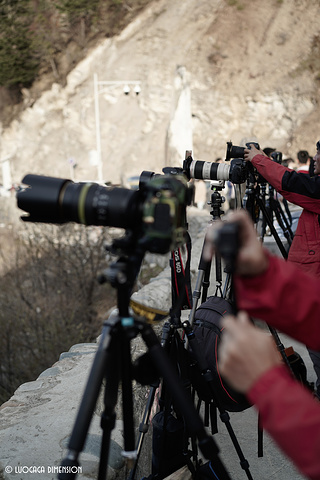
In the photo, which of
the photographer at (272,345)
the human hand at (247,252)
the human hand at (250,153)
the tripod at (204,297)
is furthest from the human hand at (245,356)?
the human hand at (250,153)

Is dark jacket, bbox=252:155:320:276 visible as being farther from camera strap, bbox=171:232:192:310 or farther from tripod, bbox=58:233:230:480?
tripod, bbox=58:233:230:480

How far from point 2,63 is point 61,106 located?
6.47 metres

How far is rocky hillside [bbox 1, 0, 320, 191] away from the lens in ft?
78.9

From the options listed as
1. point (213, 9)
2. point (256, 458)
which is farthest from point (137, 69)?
point (256, 458)

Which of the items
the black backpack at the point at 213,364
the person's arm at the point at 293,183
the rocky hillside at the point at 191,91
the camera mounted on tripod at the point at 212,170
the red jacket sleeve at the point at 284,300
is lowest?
the black backpack at the point at 213,364

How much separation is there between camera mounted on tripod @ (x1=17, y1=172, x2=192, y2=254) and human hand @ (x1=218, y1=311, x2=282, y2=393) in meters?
0.38

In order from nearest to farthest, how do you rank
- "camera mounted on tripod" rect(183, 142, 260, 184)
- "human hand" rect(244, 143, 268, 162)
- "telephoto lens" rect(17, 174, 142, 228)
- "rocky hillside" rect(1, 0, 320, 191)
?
"telephoto lens" rect(17, 174, 142, 228) → "camera mounted on tripod" rect(183, 142, 260, 184) → "human hand" rect(244, 143, 268, 162) → "rocky hillside" rect(1, 0, 320, 191)

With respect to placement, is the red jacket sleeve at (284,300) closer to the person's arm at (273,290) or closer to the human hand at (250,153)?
the person's arm at (273,290)

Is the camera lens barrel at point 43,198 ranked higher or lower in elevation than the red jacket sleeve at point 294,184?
higher

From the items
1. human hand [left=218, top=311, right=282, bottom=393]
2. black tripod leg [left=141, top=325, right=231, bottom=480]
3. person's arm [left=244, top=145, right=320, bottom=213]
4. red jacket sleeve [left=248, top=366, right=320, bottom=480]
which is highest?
person's arm [left=244, top=145, right=320, bottom=213]

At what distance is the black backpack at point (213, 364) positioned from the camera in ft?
7.57

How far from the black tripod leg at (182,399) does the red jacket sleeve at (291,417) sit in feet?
1.10

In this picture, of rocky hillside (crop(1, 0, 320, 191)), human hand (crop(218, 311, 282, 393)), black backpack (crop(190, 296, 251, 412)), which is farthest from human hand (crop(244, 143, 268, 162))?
rocky hillside (crop(1, 0, 320, 191))

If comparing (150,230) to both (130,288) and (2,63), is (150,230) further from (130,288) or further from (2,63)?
(2,63)
